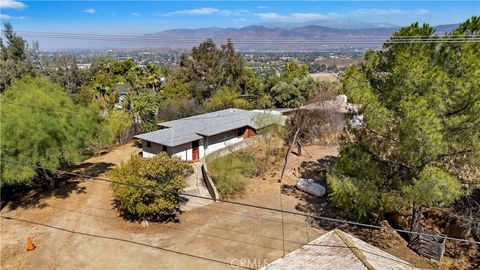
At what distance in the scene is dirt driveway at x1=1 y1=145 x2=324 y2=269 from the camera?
534 inches

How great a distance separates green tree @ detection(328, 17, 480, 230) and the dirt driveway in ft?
12.7

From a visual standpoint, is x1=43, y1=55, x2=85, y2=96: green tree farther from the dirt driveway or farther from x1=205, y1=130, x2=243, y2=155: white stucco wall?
the dirt driveway

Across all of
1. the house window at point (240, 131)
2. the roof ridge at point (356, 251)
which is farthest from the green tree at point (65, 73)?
the roof ridge at point (356, 251)

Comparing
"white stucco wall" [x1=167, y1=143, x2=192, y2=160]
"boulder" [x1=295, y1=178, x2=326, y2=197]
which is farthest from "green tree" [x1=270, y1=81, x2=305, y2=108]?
"boulder" [x1=295, y1=178, x2=326, y2=197]

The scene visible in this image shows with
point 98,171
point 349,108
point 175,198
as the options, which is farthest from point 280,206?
point 98,171

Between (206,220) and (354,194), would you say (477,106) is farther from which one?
(206,220)

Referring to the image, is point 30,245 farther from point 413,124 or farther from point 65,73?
point 65,73

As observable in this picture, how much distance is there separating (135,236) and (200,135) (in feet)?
36.3

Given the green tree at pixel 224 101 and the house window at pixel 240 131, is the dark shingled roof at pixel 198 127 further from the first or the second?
the green tree at pixel 224 101

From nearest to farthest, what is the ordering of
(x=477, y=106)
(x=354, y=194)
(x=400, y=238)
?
(x=477, y=106) < (x=354, y=194) < (x=400, y=238)

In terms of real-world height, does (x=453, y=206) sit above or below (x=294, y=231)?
above

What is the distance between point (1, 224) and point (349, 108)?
16.8 m

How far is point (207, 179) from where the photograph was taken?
20656 mm

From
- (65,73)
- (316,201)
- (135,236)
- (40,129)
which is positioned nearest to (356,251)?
(316,201)
